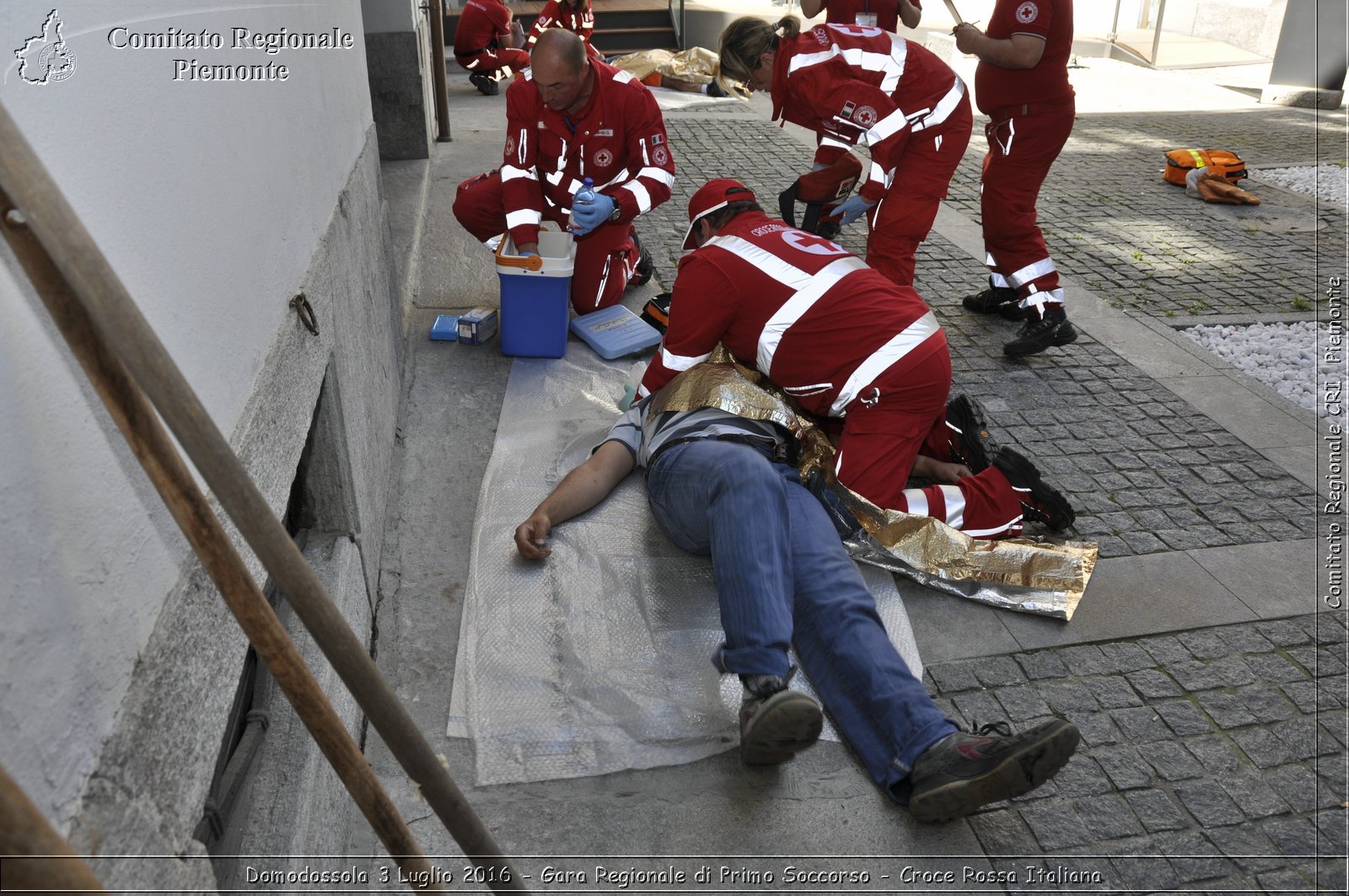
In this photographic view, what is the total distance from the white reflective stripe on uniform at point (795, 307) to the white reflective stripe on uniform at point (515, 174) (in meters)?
1.80

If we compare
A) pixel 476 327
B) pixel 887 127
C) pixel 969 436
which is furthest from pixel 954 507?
pixel 476 327

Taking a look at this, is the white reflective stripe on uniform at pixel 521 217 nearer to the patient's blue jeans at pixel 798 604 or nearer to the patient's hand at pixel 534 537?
the patient's hand at pixel 534 537

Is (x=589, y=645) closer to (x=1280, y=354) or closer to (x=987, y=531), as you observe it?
(x=987, y=531)

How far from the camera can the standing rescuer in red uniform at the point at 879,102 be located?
4.22 m

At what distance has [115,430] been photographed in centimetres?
112

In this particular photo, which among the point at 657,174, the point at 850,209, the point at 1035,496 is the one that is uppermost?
the point at 657,174

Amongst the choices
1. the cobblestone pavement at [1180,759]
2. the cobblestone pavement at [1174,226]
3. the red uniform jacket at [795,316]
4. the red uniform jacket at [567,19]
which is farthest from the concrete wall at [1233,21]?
the cobblestone pavement at [1180,759]

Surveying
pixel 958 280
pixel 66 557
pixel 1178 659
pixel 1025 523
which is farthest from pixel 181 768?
pixel 958 280

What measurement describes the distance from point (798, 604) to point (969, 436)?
4.02 feet

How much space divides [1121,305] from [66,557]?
203 inches

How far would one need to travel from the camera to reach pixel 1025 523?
10.5 feet

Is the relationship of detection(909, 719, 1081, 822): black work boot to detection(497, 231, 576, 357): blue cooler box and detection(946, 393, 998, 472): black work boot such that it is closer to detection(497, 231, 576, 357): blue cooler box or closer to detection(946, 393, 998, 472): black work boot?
detection(946, 393, 998, 472): black work boot

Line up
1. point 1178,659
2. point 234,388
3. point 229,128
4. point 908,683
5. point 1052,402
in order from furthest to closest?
point 1052,402, point 1178,659, point 908,683, point 229,128, point 234,388

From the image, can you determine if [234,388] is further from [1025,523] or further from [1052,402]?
[1052,402]
